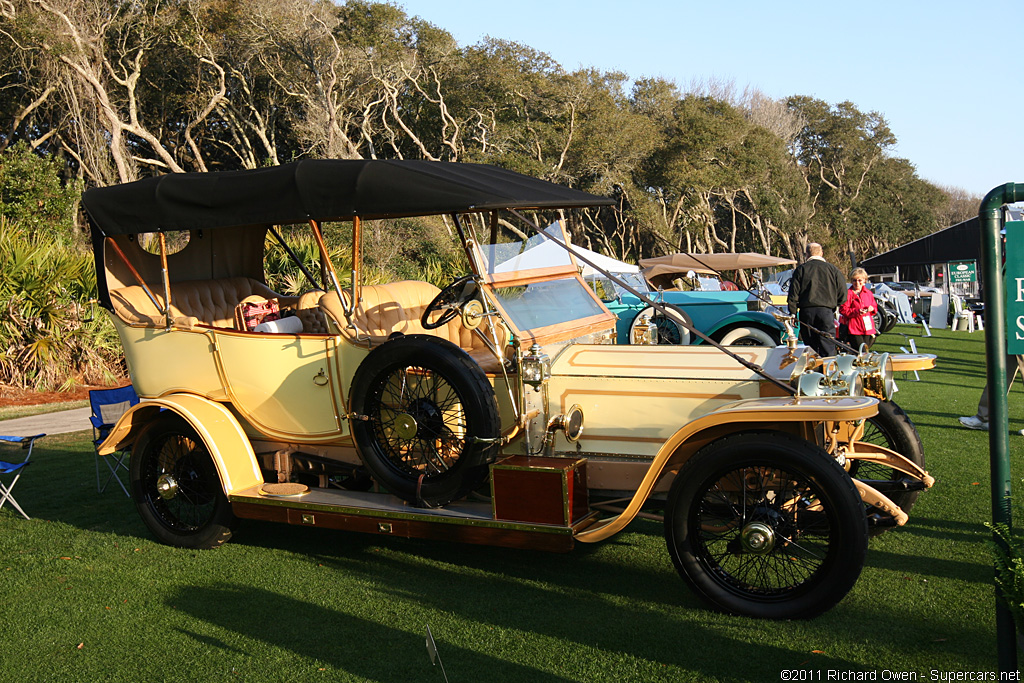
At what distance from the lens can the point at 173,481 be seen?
16.8 feet

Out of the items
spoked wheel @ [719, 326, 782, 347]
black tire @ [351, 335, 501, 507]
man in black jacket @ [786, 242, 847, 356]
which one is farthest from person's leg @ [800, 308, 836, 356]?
black tire @ [351, 335, 501, 507]

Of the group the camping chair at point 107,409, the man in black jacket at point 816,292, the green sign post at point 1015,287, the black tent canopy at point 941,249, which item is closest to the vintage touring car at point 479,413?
the green sign post at point 1015,287

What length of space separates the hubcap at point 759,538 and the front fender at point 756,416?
18.2 inches

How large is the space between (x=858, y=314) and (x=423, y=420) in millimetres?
7776

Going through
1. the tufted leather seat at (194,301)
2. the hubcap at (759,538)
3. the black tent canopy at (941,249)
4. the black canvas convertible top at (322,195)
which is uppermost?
the black tent canopy at (941,249)

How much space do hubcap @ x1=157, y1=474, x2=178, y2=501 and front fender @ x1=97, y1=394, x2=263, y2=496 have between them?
411 millimetres

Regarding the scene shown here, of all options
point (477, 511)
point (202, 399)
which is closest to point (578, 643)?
point (477, 511)

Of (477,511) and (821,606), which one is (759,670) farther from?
(477,511)

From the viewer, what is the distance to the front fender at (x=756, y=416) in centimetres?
348

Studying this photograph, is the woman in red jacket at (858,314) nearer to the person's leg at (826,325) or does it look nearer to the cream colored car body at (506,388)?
the person's leg at (826,325)

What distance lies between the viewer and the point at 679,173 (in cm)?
4044

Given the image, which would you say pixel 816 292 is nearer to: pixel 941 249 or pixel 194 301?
pixel 194 301

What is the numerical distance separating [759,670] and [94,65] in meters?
23.4

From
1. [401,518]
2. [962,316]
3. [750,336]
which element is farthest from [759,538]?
[962,316]
